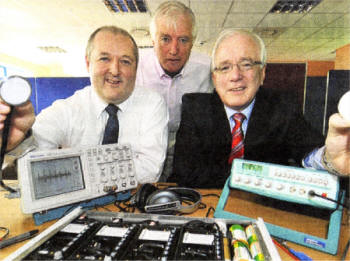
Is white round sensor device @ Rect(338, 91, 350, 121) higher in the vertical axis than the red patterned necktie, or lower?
higher

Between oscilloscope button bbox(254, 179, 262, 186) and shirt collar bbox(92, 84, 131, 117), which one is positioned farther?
shirt collar bbox(92, 84, 131, 117)

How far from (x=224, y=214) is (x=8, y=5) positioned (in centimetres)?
143

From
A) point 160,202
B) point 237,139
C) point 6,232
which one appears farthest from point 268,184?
point 6,232

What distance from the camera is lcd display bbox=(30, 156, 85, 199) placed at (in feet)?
2.57

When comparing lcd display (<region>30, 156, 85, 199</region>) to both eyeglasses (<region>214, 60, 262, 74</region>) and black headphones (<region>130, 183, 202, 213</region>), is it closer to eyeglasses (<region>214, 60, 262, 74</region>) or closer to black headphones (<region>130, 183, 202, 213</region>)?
black headphones (<region>130, 183, 202, 213</region>)

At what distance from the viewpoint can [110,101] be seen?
4.42 ft

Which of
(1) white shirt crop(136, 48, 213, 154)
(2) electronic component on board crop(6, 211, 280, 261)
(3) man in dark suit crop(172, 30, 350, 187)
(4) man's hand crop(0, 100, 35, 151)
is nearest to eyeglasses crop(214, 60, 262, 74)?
(3) man in dark suit crop(172, 30, 350, 187)

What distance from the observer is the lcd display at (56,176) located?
2.57 ft

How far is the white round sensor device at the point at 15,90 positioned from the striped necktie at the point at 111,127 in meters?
0.55

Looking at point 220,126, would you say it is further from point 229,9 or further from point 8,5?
point 8,5

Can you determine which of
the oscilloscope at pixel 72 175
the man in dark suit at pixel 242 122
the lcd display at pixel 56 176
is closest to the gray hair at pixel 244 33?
the man in dark suit at pixel 242 122

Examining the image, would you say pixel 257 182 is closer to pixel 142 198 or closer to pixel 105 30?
pixel 142 198

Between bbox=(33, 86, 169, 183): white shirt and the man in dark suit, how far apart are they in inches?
5.0

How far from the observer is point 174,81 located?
1522mm
